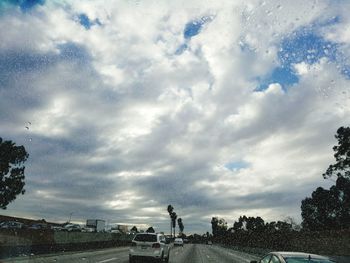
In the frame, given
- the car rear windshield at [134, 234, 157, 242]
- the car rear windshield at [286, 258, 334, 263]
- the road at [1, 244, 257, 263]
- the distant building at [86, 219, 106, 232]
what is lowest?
the car rear windshield at [286, 258, 334, 263]

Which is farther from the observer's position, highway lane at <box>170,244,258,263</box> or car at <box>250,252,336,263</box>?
highway lane at <box>170,244,258,263</box>

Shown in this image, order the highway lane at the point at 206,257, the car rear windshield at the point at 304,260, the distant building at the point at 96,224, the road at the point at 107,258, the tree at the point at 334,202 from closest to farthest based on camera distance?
the car rear windshield at the point at 304,260 < the road at the point at 107,258 < the highway lane at the point at 206,257 < the tree at the point at 334,202 < the distant building at the point at 96,224

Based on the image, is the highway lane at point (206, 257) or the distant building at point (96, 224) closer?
the highway lane at point (206, 257)

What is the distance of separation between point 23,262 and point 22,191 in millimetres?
51872

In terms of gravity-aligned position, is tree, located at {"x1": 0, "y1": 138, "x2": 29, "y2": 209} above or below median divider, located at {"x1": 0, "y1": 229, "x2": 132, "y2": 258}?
above

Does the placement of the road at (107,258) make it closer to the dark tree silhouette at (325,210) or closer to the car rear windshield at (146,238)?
the car rear windshield at (146,238)

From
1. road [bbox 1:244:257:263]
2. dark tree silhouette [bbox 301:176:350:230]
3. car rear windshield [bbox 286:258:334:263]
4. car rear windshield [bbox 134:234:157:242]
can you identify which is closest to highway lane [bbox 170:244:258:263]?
road [bbox 1:244:257:263]

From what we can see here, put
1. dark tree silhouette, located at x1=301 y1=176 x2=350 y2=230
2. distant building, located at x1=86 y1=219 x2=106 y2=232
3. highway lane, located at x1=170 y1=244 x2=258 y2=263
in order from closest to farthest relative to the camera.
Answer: highway lane, located at x1=170 y1=244 x2=258 y2=263
dark tree silhouette, located at x1=301 y1=176 x2=350 y2=230
distant building, located at x1=86 y1=219 x2=106 y2=232

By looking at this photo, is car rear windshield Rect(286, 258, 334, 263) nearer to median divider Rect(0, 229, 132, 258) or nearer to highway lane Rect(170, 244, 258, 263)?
median divider Rect(0, 229, 132, 258)

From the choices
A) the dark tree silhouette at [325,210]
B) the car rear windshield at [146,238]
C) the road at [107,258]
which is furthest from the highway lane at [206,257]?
the dark tree silhouette at [325,210]

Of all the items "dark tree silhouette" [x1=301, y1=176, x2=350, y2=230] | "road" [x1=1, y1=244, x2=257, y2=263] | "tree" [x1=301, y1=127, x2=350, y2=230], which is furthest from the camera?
"dark tree silhouette" [x1=301, y1=176, x2=350, y2=230]

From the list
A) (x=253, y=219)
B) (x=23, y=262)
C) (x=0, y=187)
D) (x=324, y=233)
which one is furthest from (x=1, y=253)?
(x=253, y=219)

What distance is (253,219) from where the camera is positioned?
7746 inches

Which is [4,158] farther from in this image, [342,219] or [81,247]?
[342,219]
